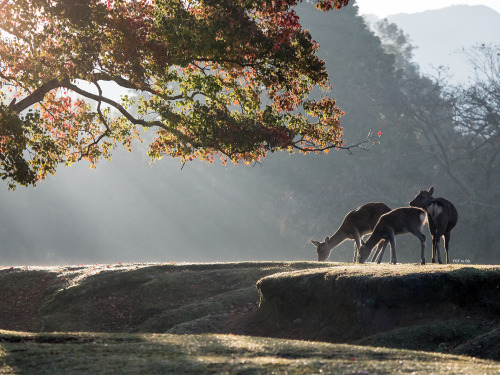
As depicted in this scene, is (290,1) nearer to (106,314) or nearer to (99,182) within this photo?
(106,314)

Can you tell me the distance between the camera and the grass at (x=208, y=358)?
326 inches

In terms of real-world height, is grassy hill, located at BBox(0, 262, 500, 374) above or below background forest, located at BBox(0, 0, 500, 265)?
below

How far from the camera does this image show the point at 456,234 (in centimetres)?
4853

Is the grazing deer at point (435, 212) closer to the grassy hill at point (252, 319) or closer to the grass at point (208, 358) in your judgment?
the grassy hill at point (252, 319)

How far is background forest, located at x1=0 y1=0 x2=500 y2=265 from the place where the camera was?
50688 millimetres

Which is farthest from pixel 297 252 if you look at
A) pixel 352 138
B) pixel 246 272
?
pixel 246 272

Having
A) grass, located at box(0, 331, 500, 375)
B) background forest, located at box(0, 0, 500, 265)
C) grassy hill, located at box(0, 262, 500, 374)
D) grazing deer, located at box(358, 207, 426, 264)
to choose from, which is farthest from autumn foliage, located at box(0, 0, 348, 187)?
background forest, located at box(0, 0, 500, 265)

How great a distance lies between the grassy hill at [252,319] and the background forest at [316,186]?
Result: 15444 millimetres

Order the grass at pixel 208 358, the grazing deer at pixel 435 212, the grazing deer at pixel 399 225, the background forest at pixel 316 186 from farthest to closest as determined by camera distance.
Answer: the background forest at pixel 316 186
the grazing deer at pixel 399 225
the grazing deer at pixel 435 212
the grass at pixel 208 358

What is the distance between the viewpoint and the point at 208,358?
9.09 meters

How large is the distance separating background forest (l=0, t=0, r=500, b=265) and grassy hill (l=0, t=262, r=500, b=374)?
15.4 meters

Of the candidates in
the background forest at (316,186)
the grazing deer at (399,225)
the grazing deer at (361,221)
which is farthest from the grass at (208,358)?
the background forest at (316,186)

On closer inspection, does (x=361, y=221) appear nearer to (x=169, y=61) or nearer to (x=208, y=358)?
(x=169, y=61)

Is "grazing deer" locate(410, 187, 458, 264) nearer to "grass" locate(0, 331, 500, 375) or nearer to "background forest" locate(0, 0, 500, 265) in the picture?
"grass" locate(0, 331, 500, 375)
